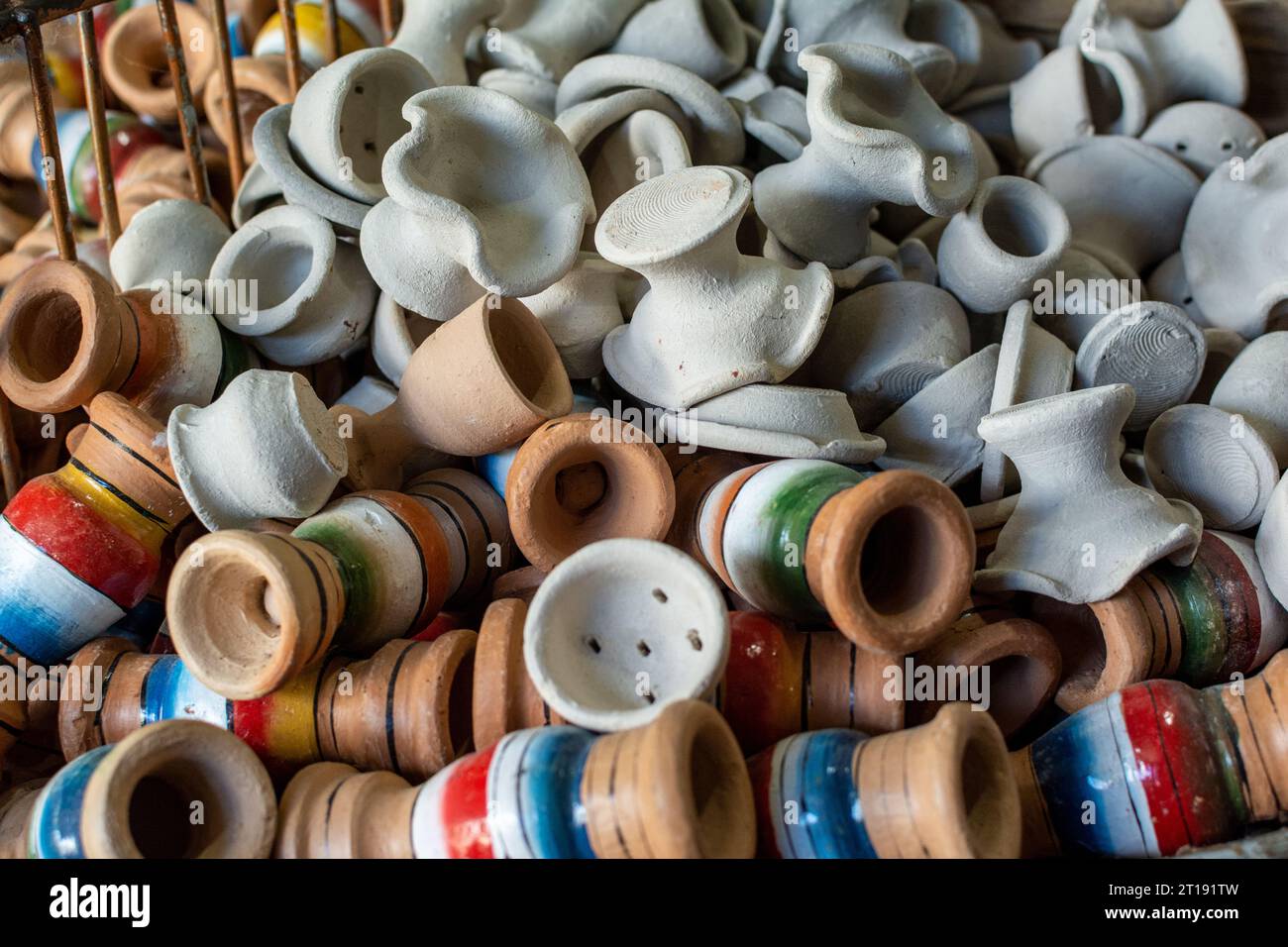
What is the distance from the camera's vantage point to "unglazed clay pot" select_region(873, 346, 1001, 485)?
1825 mm

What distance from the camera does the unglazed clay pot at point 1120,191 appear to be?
87.5 inches

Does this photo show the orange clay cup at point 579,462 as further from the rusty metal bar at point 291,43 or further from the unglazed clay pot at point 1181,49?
the unglazed clay pot at point 1181,49

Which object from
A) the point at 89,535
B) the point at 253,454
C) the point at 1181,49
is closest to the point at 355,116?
the point at 253,454

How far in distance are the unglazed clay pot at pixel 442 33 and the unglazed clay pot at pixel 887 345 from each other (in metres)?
0.93

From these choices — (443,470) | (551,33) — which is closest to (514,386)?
(443,470)

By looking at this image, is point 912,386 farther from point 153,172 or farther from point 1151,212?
point 153,172

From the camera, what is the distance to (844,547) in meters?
1.34

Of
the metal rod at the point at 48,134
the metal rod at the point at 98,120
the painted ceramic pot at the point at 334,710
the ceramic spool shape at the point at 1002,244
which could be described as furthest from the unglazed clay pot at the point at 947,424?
the metal rod at the point at 98,120

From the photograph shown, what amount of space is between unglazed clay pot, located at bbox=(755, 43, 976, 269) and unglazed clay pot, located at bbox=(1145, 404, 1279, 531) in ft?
1.68

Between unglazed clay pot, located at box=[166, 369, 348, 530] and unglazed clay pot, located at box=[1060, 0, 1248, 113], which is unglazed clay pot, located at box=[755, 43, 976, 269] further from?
unglazed clay pot, located at box=[166, 369, 348, 530]

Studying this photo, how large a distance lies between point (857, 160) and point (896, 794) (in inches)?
41.3

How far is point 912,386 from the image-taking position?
6.31 ft

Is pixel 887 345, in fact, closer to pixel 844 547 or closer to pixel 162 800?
pixel 844 547

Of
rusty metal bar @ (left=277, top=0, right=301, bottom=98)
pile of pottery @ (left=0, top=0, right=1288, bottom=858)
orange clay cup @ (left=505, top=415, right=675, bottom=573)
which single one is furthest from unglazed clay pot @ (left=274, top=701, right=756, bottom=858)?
rusty metal bar @ (left=277, top=0, right=301, bottom=98)
